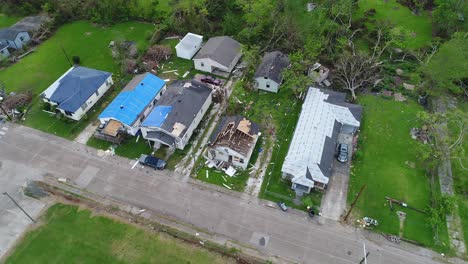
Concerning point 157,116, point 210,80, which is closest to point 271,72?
point 210,80

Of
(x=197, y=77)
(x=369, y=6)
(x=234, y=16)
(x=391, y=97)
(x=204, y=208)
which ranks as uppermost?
(x=369, y=6)

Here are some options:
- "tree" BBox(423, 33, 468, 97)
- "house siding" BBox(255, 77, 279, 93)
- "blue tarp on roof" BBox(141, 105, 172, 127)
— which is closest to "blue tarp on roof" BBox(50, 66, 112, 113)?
"blue tarp on roof" BBox(141, 105, 172, 127)

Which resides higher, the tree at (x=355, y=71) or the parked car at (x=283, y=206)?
the tree at (x=355, y=71)

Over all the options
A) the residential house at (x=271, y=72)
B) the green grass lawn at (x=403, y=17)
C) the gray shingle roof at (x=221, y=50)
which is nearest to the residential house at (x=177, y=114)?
the gray shingle roof at (x=221, y=50)

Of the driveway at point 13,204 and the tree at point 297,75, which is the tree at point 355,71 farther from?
the driveway at point 13,204

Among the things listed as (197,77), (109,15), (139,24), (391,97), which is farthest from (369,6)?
(109,15)

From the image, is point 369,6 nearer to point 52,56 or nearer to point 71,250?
point 52,56
